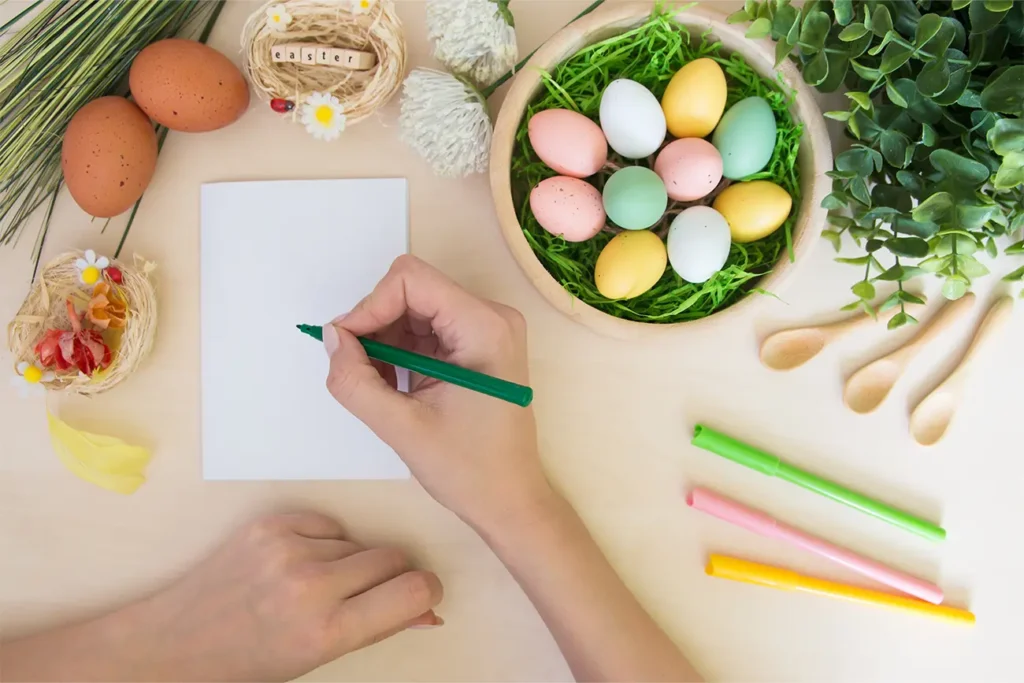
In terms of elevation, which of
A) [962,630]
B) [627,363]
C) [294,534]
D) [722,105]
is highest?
[722,105]

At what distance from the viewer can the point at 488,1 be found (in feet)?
1.91

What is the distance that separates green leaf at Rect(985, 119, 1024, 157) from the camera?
18.0 inches

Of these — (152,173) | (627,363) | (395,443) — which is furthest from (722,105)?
(152,173)

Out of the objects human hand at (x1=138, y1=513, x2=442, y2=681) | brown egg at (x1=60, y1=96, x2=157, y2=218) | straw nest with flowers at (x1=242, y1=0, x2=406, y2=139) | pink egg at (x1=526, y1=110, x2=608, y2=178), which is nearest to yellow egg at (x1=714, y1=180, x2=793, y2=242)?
pink egg at (x1=526, y1=110, x2=608, y2=178)

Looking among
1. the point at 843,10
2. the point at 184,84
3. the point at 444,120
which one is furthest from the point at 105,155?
the point at 843,10

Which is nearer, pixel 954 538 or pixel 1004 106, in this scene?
pixel 1004 106

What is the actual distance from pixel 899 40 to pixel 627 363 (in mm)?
337

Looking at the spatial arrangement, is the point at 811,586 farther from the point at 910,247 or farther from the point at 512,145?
the point at 512,145

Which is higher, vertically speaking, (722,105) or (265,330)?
(722,105)

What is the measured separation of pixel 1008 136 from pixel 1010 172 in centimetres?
3

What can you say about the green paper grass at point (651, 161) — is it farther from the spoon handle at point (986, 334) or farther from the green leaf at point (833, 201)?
the spoon handle at point (986, 334)

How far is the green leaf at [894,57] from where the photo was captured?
0.49m

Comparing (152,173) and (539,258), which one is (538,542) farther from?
(152,173)

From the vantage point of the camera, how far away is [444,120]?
1.95ft
